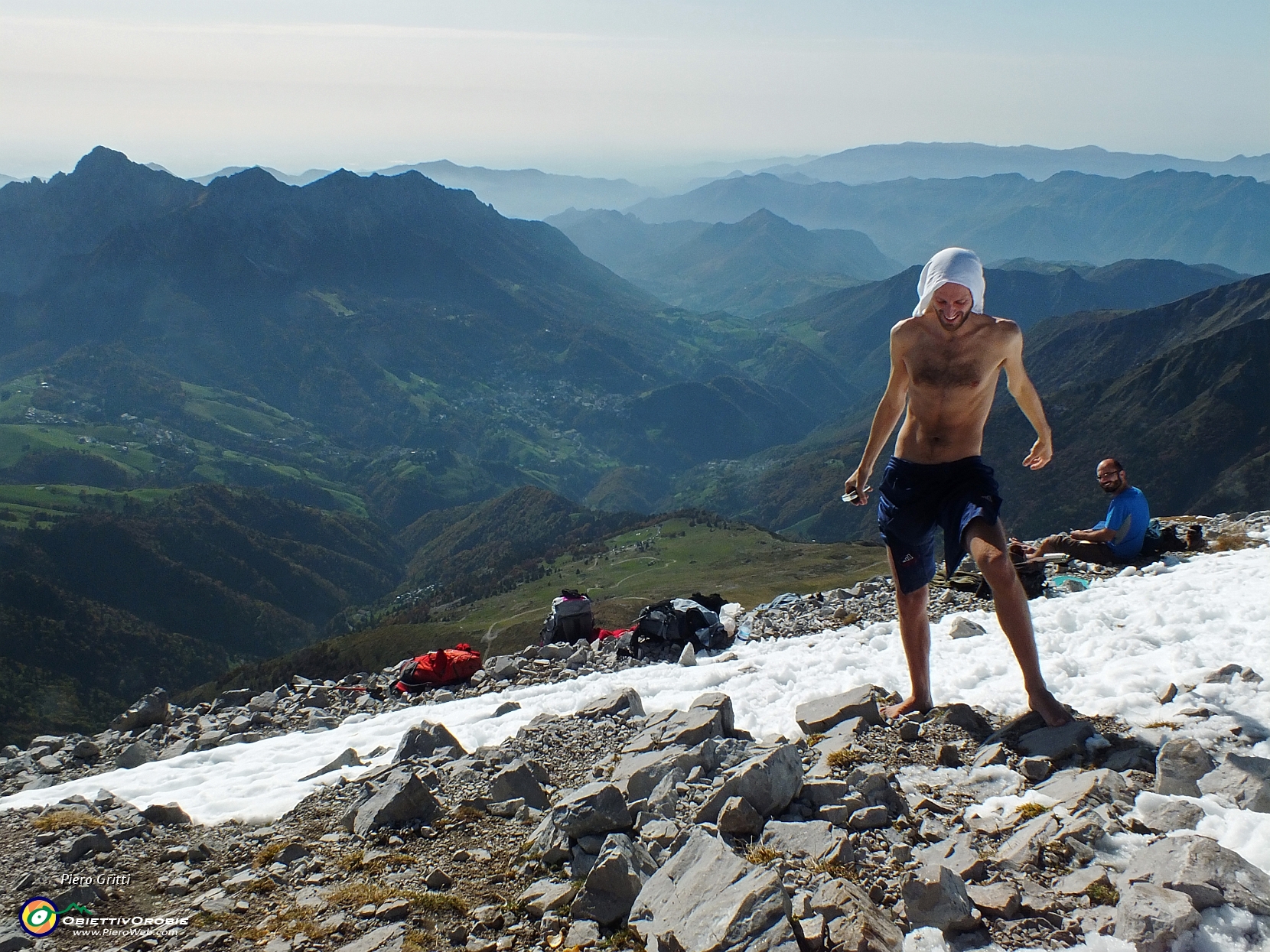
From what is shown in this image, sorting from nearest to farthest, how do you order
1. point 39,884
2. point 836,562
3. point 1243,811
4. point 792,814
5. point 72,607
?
point 1243,811 → point 792,814 → point 39,884 → point 836,562 → point 72,607

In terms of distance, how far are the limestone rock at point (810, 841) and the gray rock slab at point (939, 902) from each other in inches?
26.4

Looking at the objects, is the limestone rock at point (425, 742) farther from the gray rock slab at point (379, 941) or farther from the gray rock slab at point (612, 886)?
the gray rock slab at point (612, 886)

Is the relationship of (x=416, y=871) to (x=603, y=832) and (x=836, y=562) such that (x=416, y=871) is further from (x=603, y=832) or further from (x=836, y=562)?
(x=836, y=562)

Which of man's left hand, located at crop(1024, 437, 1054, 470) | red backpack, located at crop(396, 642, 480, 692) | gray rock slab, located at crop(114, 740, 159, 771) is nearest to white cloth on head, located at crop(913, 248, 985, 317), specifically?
man's left hand, located at crop(1024, 437, 1054, 470)

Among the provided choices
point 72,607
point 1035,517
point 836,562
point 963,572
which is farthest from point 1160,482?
point 72,607

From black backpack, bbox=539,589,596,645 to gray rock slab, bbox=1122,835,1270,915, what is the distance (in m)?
14.8

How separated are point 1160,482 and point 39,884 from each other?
232 metres

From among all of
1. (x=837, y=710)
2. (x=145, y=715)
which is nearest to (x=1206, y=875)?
(x=837, y=710)

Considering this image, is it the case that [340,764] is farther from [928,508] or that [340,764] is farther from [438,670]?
[928,508]

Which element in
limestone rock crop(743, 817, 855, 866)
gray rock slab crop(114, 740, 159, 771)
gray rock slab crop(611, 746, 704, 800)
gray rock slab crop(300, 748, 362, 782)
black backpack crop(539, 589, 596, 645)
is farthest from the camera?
black backpack crop(539, 589, 596, 645)

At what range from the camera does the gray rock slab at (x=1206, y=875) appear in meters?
4.59

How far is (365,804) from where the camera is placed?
26.6 feet

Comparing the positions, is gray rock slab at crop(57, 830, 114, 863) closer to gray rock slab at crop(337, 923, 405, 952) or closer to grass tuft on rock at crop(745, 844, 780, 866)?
gray rock slab at crop(337, 923, 405, 952)

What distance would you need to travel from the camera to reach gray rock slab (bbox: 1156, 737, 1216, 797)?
6.20m
